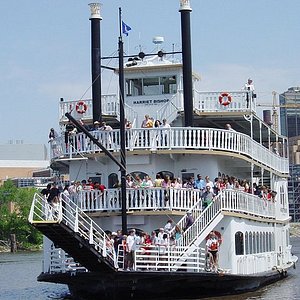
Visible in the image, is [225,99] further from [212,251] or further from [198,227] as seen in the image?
[212,251]

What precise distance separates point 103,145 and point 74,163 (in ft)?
8.48

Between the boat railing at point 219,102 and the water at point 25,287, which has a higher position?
the boat railing at point 219,102

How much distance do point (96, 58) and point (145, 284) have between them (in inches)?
436

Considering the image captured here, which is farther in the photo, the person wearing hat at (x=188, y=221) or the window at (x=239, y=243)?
the window at (x=239, y=243)

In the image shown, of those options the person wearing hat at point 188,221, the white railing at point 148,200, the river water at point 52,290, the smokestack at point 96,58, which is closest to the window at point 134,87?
the smokestack at point 96,58

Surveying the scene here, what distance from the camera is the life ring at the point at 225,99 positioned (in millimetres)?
35281

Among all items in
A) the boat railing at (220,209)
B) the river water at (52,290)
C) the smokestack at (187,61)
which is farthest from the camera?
the smokestack at (187,61)

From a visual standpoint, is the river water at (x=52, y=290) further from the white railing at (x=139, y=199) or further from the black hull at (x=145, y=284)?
the white railing at (x=139, y=199)

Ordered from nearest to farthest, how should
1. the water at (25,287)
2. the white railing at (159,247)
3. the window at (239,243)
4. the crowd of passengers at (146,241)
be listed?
the white railing at (159,247), the crowd of passengers at (146,241), the window at (239,243), the water at (25,287)

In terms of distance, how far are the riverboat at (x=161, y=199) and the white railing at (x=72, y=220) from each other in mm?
42

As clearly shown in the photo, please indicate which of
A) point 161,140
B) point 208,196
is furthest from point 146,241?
point 161,140

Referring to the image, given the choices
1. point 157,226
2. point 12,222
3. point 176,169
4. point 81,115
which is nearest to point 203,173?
point 176,169

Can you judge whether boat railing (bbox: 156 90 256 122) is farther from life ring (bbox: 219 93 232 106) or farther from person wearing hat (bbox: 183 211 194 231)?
person wearing hat (bbox: 183 211 194 231)

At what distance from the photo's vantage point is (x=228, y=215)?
31.3 metres
